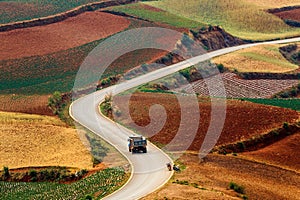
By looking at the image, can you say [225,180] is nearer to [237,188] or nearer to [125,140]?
[237,188]

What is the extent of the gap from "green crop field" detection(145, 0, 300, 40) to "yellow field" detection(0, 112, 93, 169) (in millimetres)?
73676

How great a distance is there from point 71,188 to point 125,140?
39.1ft

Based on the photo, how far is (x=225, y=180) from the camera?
5497 cm

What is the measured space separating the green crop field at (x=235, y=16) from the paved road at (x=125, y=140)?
38.2m

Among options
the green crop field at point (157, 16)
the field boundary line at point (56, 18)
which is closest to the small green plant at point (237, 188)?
the field boundary line at point (56, 18)

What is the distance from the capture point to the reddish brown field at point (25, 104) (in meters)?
81.3

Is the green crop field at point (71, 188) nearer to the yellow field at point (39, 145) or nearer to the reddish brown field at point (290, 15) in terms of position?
the yellow field at point (39, 145)

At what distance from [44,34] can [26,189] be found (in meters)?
58.1

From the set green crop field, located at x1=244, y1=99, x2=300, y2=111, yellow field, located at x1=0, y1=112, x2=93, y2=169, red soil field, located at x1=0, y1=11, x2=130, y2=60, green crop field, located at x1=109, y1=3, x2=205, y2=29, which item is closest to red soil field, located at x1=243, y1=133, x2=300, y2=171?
green crop field, located at x1=244, y1=99, x2=300, y2=111


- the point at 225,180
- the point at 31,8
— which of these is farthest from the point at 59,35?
the point at 225,180

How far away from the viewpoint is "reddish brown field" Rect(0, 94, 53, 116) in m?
81.3

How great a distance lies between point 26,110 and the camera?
267 ft

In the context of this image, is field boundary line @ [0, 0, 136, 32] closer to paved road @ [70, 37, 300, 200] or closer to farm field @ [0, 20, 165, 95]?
farm field @ [0, 20, 165, 95]

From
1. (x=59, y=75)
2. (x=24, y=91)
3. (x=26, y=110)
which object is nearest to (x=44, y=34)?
(x=59, y=75)
